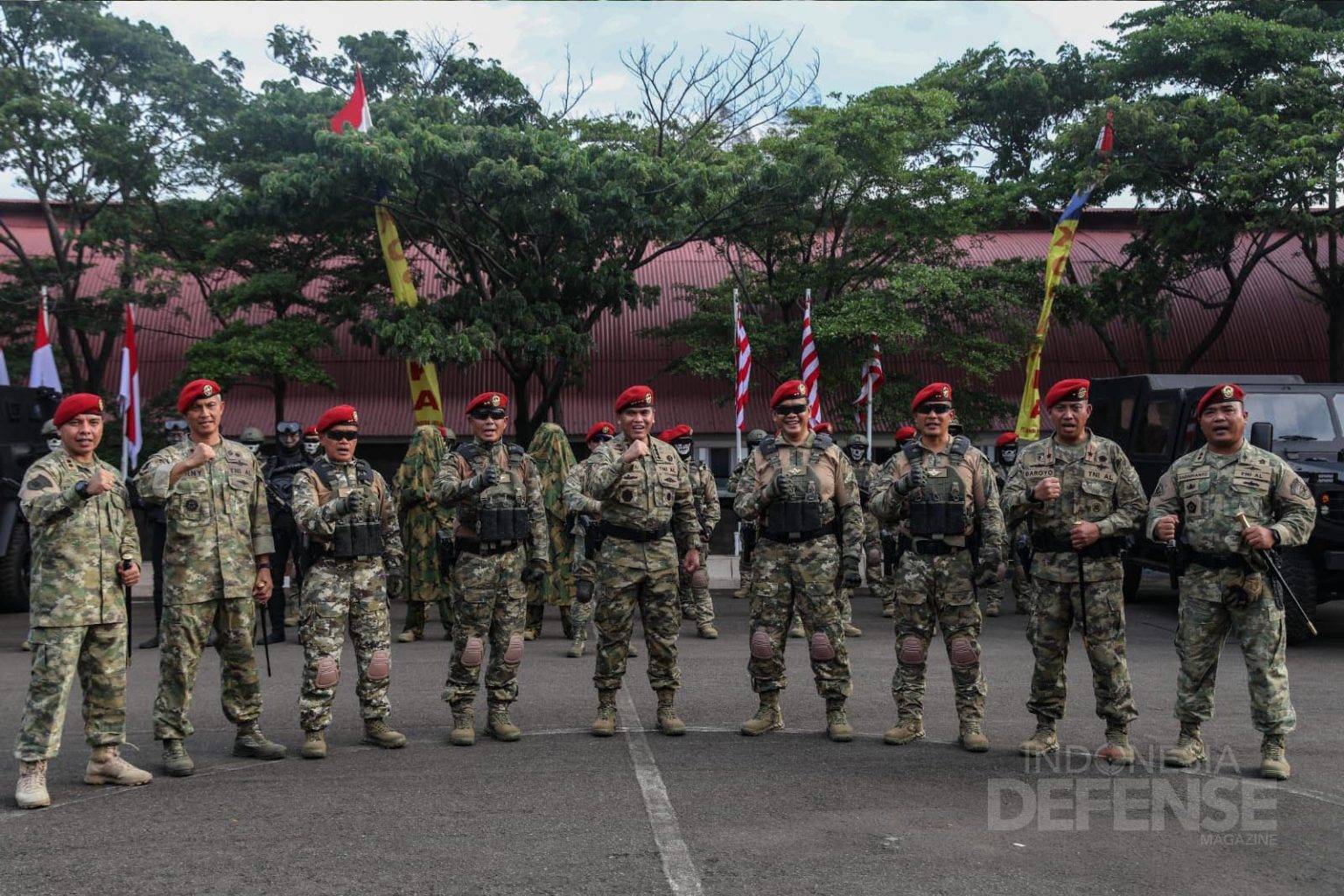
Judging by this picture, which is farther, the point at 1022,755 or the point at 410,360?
the point at 410,360

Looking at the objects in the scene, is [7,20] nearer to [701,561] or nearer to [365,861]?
[701,561]

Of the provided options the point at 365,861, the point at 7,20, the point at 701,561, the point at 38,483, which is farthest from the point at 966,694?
the point at 7,20

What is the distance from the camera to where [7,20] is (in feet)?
60.3

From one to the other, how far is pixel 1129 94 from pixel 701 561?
57.7 ft

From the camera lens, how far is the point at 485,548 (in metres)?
7.07

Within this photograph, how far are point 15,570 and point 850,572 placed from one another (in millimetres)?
10595

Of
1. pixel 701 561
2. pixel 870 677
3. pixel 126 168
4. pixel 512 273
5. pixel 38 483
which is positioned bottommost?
pixel 870 677

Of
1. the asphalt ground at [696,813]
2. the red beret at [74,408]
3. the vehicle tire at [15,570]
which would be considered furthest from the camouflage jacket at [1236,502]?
the vehicle tire at [15,570]

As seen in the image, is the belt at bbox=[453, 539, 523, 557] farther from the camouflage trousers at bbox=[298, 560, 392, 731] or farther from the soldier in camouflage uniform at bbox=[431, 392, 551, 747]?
the camouflage trousers at bbox=[298, 560, 392, 731]

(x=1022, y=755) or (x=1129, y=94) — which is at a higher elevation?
(x=1129, y=94)

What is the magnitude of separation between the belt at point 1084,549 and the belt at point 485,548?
10.1ft

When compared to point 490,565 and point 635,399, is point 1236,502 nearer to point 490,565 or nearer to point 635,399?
point 635,399

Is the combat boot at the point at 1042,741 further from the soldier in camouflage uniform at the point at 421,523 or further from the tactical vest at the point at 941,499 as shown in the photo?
the soldier in camouflage uniform at the point at 421,523

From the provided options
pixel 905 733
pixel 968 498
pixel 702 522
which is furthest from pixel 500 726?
pixel 702 522
